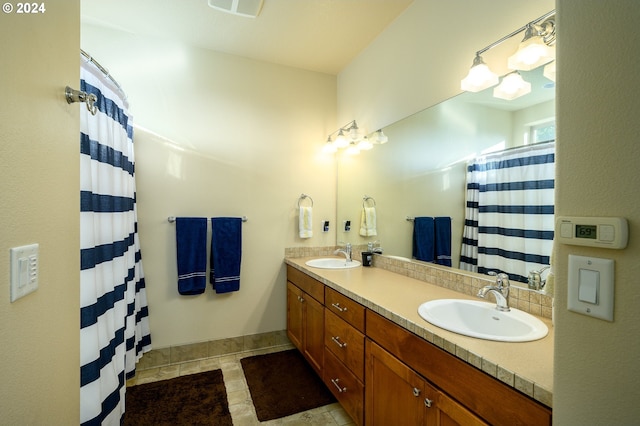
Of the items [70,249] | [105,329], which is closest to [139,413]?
[105,329]

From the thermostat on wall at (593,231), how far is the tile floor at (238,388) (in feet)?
5.53

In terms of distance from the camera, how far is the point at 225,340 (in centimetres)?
251

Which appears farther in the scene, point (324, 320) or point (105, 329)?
point (324, 320)

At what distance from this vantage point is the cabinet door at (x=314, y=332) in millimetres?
1961

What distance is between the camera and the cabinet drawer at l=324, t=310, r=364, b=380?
1.49 m

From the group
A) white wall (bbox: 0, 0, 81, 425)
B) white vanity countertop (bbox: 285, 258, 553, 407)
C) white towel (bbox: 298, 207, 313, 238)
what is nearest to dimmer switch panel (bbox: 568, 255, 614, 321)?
white vanity countertop (bbox: 285, 258, 553, 407)

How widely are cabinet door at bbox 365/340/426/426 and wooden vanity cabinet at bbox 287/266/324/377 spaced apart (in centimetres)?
59

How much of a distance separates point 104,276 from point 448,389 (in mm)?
1684

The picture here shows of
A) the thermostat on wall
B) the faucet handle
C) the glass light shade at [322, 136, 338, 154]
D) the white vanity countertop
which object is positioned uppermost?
the glass light shade at [322, 136, 338, 154]

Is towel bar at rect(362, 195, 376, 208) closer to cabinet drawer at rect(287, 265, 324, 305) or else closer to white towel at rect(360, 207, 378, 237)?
white towel at rect(360, 207, 378, 237)

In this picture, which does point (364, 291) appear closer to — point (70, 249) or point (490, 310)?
point (490, 310)

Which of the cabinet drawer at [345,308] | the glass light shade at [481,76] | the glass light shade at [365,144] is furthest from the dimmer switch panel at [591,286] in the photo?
the glass light shade at [365,144]

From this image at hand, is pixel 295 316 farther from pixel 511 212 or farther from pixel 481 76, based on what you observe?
pixel 481 76

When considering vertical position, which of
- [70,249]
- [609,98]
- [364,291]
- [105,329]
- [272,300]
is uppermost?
[609,98]
